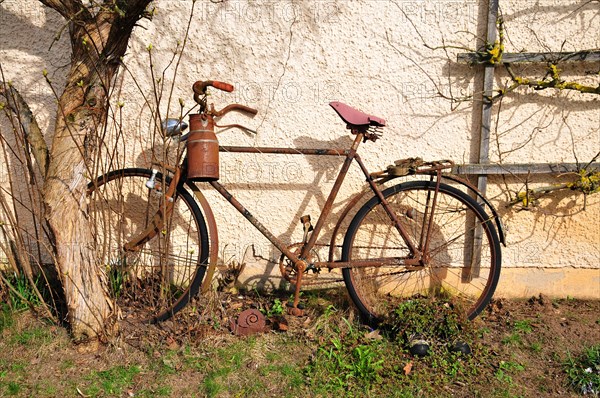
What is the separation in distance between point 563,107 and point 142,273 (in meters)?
3.19

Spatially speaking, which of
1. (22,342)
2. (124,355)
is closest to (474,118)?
(124,355)

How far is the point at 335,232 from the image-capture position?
3.49 m

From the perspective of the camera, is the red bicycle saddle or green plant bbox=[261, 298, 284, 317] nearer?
the red bicycle saddle

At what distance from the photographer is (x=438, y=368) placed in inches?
121

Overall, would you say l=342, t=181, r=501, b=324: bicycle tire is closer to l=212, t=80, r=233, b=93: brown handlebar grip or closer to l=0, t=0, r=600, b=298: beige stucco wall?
l=0, t=0, r=600, b=298: beige stucco wall

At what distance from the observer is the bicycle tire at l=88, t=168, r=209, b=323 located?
3.31m

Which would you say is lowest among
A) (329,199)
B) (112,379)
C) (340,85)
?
(112,379)

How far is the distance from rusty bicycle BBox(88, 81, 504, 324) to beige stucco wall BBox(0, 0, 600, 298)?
261mm

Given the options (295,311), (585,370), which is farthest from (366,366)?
(585,370)

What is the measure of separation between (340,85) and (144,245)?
1755 millimetres

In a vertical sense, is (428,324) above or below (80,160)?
below

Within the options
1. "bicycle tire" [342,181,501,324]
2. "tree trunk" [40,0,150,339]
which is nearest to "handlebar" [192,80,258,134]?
"tree trunk" [40,0,150,339]

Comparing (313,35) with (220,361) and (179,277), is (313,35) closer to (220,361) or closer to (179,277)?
(179,277)

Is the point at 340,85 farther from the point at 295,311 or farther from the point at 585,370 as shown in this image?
the point at 585,370
